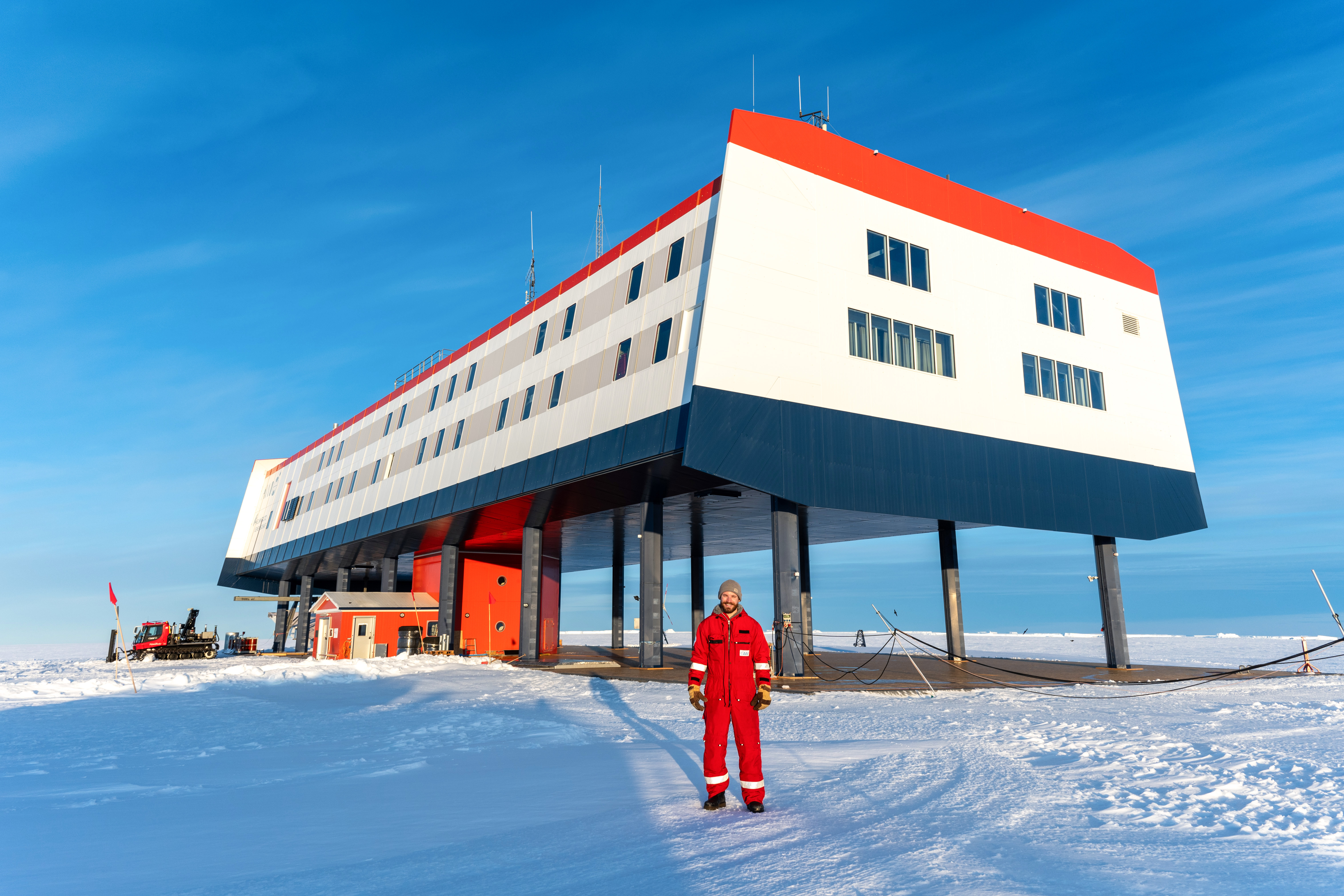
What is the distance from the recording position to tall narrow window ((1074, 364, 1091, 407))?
28.5m

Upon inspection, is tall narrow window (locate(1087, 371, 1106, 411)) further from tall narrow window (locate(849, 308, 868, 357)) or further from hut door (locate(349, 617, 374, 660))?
hut door (locate(349, 617, 374, 660))

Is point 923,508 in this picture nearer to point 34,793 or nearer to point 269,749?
point 269,749

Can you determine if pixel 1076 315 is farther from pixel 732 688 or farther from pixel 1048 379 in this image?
pixel 732 688

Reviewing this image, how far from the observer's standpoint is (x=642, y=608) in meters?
25.6

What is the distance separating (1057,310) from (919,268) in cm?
704

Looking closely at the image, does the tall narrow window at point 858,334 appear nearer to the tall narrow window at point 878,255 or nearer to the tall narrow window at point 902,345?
the tall narrow window at point 902,345

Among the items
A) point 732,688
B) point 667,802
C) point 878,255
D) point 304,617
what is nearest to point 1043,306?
point 878,255

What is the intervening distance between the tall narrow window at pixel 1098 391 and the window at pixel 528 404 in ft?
69.6

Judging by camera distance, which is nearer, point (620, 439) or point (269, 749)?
point (269, 749)

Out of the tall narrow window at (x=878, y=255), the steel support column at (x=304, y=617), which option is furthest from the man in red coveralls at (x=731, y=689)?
the steel support column at (x=304, y=617)

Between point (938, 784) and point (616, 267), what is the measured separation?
21867 mm

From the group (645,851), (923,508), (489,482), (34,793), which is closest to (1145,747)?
(645,851)

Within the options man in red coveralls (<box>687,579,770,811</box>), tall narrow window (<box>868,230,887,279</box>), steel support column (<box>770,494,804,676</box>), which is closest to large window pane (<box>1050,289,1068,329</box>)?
tall narrow window (<box>868,230,887,279</box>)

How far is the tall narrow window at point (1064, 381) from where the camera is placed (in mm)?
28062
